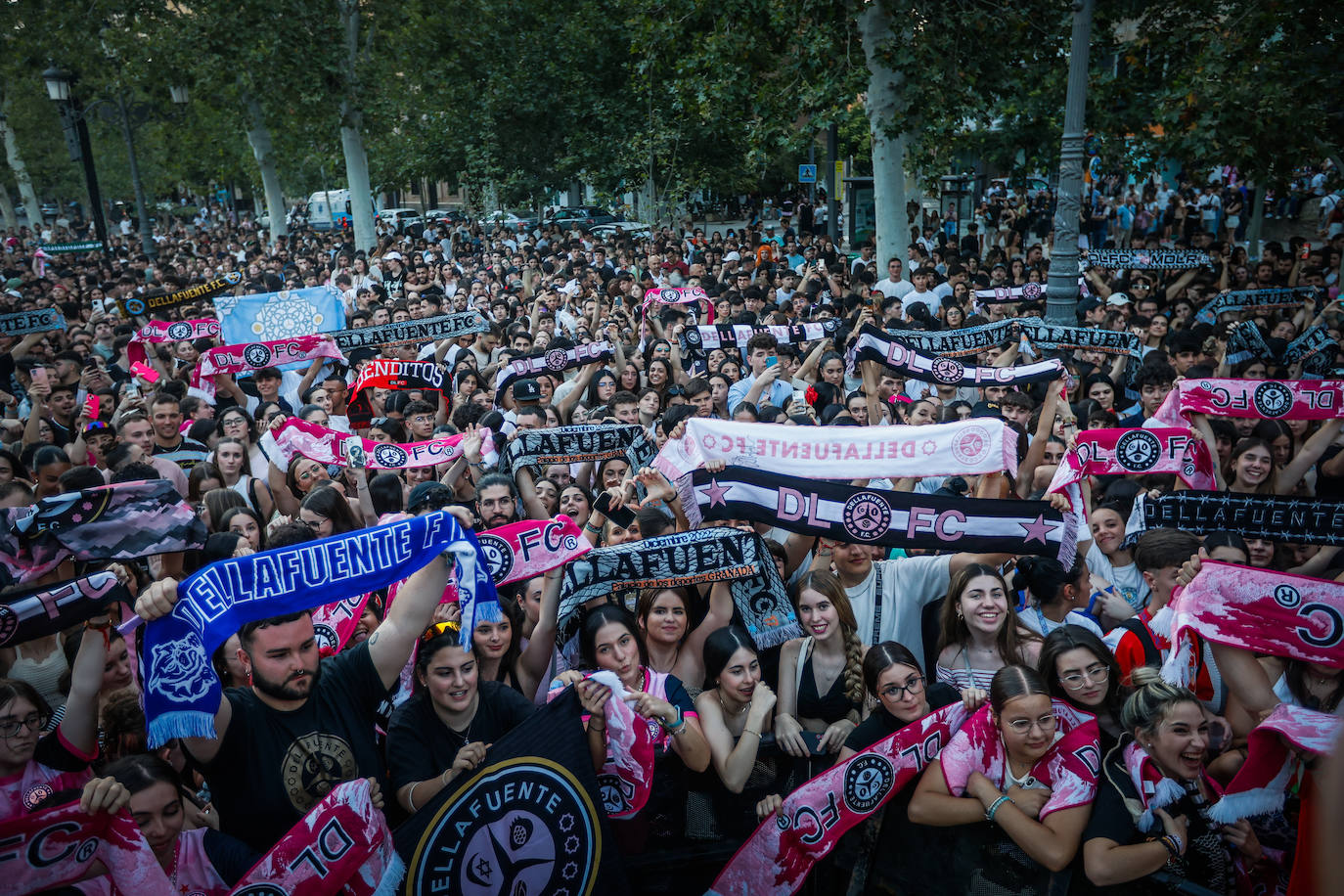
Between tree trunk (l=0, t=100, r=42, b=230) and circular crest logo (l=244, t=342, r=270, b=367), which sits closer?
circular crest logo (l=244, t=342, r=270, b=367)

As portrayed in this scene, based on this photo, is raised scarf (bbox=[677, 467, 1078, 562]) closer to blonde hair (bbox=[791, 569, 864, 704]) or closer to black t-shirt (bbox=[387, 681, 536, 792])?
blonde hair (bbox=[791, 569, 864, 704])

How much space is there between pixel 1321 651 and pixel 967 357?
648 centimetres

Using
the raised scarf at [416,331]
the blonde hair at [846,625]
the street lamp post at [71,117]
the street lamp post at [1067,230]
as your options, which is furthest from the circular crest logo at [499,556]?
the street lamp post at [71,117]

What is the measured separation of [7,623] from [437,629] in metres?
1.64

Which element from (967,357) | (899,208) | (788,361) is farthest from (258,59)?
(967,357)

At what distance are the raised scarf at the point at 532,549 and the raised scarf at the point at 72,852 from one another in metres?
2.04

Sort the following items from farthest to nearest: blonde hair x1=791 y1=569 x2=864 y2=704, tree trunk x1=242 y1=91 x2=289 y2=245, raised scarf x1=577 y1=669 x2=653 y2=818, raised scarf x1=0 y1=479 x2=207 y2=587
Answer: tree trunk x1=242 y1=91 x2=289 y2=245
raised scarf x1=0 y1=479 x2=207 y2=587
blonde hair x1=791 y1=569 x2=864 y2=704
raised scarf x1=577 y1=669 x2=653 y2=818

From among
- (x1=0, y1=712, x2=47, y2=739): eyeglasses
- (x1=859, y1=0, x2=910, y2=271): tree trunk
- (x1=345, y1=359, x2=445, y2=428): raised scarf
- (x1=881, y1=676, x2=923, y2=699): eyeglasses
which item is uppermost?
(x1=859, y1=0, x2=910, y2=271): tree trunk

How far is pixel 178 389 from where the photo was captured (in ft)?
32.3

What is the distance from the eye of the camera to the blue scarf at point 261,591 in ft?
11.6

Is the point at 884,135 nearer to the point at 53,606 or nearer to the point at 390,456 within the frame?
the point at 390,456

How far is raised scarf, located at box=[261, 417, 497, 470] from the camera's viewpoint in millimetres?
7328

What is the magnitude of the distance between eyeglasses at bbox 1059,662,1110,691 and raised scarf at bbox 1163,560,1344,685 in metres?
0.37

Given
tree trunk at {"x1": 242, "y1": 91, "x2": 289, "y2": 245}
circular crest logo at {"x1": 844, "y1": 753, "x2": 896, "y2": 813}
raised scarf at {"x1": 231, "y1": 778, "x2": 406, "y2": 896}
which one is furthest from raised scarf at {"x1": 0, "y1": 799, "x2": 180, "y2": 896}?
tree trunk at {"x1": 242, "y1": 91, "x2": 289, "y2": 245}
